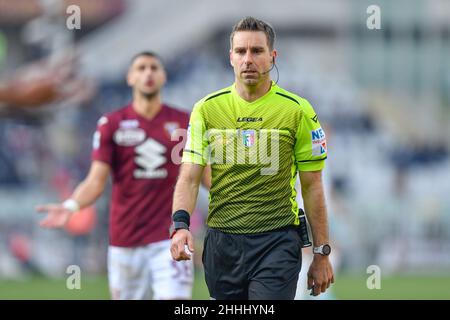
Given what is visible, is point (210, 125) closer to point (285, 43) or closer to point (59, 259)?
point (59, 259)

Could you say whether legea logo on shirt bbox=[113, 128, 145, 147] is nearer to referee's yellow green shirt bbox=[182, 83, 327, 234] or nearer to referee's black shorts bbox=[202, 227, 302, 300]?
referee's yellow green shirt bbox=[182, 83, 327, 234]

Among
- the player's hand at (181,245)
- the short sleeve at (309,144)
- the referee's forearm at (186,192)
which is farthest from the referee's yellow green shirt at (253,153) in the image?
the player's hand at (181,245)

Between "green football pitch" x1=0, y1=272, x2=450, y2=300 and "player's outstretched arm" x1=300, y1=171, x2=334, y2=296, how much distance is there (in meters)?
7.77

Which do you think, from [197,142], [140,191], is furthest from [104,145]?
[197,142]

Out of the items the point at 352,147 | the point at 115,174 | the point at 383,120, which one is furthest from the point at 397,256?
the point at 115,174

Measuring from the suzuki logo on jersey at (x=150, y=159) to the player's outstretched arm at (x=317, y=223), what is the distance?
2.93 meters

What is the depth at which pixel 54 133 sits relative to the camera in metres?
25.4

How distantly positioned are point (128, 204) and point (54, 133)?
15.7 metres

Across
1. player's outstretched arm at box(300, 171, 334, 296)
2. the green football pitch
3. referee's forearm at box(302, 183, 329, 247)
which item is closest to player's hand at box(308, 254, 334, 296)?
player's outstretched arm at box(300, 171, 334, 296)

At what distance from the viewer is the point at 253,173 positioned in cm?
720

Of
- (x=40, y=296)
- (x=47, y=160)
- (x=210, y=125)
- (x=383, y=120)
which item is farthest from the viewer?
(x=383, y=120)

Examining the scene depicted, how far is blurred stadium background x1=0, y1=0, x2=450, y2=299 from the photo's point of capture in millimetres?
22875

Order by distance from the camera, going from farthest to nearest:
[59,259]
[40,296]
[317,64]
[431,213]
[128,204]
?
[317,64] → [431,213] → [59,259] → [40,296] → [128,204]

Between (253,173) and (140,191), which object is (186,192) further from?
(140,191)
